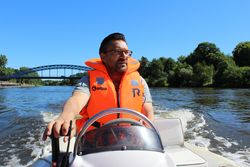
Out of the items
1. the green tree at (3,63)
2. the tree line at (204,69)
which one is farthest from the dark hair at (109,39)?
the green tree at (3,63)

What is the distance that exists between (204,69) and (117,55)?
198ft

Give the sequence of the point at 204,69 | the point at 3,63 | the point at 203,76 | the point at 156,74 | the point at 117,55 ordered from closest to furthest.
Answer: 1. the point at 117,55
2. the point at 203,76
3. the point at 204,69
4. the point at 156,74
5. the point at 3,63

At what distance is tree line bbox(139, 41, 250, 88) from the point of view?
2172 inches

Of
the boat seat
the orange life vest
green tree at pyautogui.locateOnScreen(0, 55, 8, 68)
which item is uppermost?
green tree at pyautogui.locateOnScreen(0, 55, 8, 68)

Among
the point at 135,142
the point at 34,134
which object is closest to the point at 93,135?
the point at 135,142

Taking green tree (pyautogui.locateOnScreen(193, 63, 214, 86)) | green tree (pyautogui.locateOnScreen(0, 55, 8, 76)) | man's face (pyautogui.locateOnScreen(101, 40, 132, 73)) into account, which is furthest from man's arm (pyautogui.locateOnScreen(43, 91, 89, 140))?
green tree (pyautogui.locateOnScreen(0, 55, 8, 76))

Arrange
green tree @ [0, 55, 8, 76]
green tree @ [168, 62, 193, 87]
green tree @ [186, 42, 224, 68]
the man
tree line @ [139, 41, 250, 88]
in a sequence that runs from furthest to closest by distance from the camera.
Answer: green tree @ [0, 55, 8, 76] < green tree @ [186, 42, 224, 68] < green tree @ [168, 62, 193, 87] < tree line @ [139, 41, 250, 88] < the man

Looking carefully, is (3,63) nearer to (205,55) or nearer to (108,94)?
(205,55)

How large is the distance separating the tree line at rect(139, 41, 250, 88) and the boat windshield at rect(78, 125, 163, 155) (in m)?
52.7

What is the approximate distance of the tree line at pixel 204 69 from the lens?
55222 millimetres

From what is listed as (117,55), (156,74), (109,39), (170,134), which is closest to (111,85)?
(117,55)

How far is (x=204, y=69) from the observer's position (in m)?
61.7

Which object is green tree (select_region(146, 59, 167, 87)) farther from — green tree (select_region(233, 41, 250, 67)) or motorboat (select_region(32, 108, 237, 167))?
motorboat (select_region(32, 108, 237, 167))

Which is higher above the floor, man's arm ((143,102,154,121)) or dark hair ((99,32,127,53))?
dark hair ((99,32,127,53))
